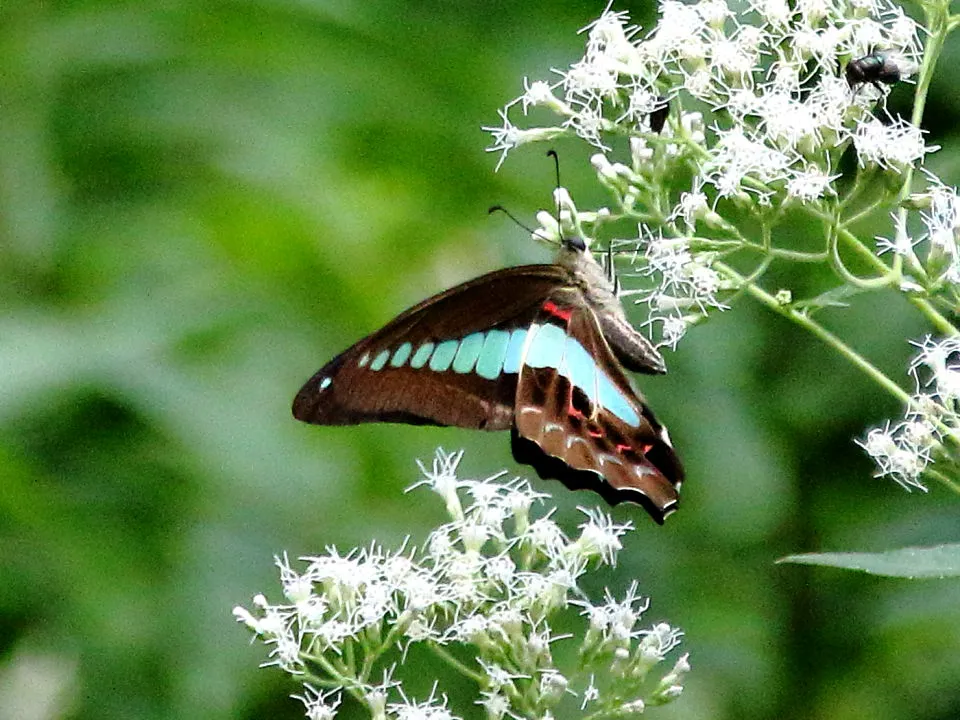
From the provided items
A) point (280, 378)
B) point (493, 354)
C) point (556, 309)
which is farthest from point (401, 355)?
point (280, 378)

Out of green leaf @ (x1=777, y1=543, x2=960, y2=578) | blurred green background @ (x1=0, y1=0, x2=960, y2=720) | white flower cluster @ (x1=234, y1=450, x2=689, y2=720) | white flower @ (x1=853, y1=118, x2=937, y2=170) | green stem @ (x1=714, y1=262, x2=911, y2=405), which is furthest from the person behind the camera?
blurred green background @ (x1=0, y1=0, x2=960, y2=720)

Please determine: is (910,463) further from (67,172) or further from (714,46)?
(67,172)

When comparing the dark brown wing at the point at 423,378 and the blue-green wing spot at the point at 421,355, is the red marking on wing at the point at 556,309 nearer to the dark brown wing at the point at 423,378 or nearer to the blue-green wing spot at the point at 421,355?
the dark brown wing at the point at 423,378

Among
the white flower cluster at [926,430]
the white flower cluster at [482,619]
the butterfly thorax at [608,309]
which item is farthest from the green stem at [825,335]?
the white flower cluster at [482,619]

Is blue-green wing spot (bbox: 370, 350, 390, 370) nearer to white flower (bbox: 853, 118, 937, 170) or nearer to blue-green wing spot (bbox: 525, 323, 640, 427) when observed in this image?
blue-green wing spot (bbox: 525, 323, 640, 427)

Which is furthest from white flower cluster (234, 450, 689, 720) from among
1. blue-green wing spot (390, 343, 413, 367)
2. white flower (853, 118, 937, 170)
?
white flower (853, 118, 937, 170)

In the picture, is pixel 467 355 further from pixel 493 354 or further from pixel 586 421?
pixel 586 421
